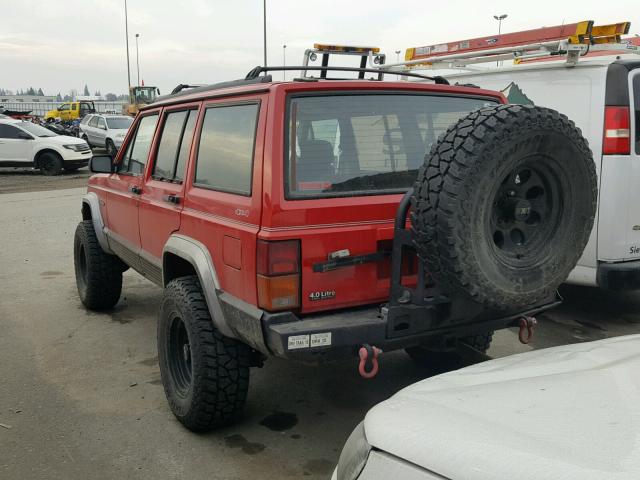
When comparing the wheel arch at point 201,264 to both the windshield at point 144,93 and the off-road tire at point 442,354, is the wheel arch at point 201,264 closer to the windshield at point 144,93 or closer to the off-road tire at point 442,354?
the off-road tire at point 442,354

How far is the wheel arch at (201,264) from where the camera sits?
3043 millimetres

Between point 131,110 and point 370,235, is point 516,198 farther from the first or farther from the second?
point 131,110

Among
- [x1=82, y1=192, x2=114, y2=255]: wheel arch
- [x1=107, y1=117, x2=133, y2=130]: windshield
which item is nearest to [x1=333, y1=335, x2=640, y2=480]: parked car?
[x1=82, y1=192, x2=114, y2=255]: wheel arch

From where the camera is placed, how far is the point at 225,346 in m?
3.14

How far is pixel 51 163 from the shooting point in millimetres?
18312

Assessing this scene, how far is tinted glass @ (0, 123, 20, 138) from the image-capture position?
17.9 metres

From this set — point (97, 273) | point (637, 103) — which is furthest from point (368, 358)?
point (97, 273)

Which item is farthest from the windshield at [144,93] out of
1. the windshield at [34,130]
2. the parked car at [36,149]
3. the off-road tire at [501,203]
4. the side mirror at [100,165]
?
the off-road tire at [501,203]

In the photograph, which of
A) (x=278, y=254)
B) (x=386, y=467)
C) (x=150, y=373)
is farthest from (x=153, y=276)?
(x=386, y=467)

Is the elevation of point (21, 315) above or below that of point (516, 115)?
below

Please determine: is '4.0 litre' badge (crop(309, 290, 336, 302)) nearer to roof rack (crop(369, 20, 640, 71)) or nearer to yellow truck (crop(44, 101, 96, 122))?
roof rack (crop(369, 20, 640, 71))

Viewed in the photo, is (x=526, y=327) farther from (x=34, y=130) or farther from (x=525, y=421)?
(x=34, y=130)

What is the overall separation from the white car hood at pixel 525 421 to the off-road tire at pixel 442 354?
2.07 meters

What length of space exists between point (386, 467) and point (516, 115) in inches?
66.9
